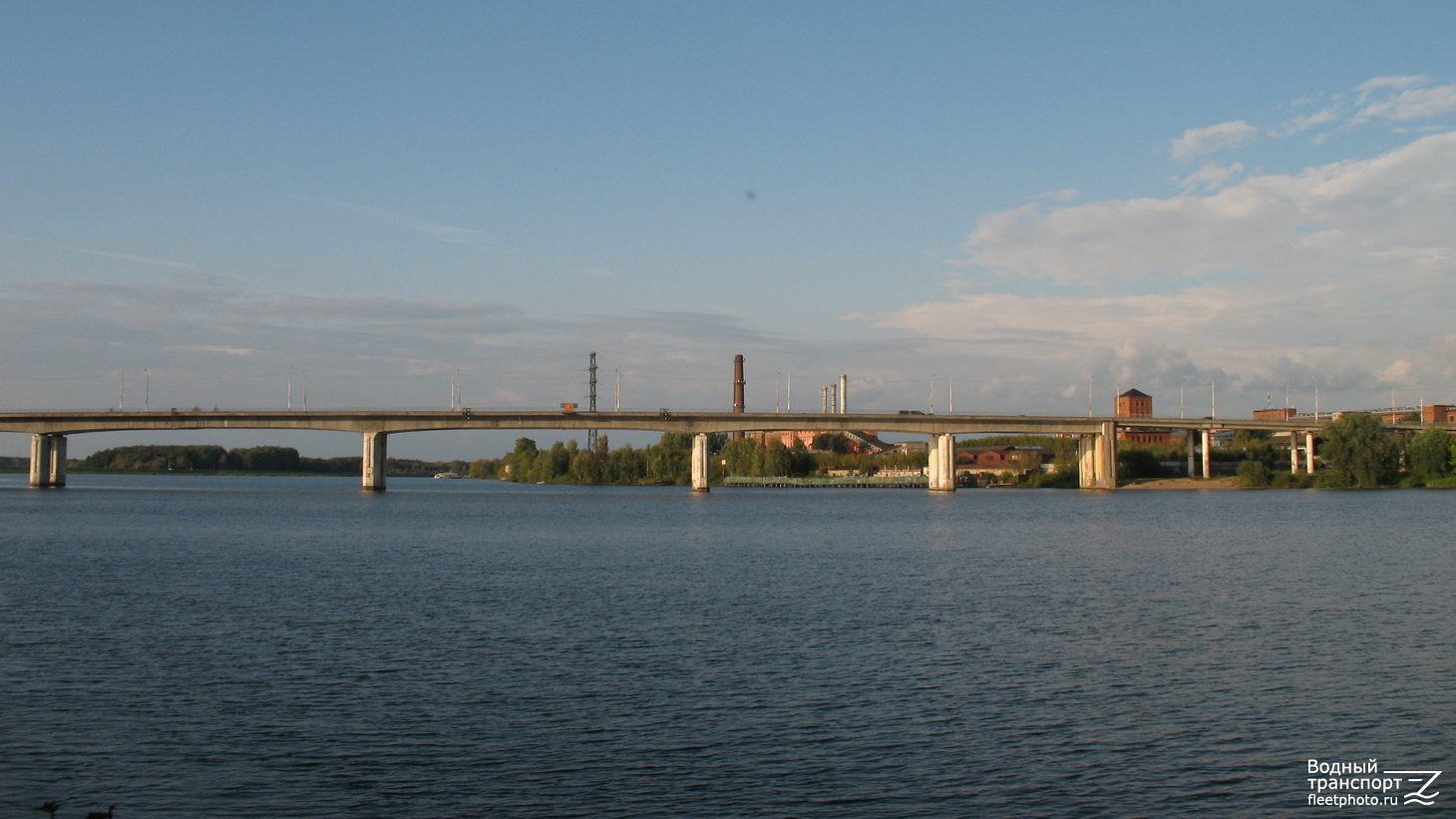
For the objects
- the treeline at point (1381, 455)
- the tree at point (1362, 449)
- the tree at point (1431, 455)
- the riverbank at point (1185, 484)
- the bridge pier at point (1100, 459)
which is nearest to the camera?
the tree at point (1362, 449)

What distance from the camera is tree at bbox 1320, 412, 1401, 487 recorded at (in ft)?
473

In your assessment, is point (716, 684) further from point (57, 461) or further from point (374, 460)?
point (57, 461)

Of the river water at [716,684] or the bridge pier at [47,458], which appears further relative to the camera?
the bridge pier at [47,458]

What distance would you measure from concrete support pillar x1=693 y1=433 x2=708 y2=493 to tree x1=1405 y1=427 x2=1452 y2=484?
91.1 metres

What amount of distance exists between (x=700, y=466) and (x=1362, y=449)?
83991mm

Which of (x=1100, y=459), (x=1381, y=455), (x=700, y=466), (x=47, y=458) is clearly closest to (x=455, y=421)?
(x=700, y=466)

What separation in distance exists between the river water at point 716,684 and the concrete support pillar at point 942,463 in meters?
94.8

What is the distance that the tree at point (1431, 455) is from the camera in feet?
475

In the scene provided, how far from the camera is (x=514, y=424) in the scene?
13338 cm

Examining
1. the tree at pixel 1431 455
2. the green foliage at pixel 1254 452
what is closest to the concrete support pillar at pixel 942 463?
the green foliage at pixel 1254 452

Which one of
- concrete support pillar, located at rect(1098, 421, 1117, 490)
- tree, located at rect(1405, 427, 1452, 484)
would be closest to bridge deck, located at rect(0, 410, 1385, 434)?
concrete support pillar, located at rect(1098, 421, 1117, 490)

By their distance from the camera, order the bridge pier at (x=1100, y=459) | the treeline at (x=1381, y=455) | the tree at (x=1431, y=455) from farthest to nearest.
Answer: the bridge pier at (x=1100, y=459)
the tree at (x=1431, y=455)
the treeline at (x=1381, y=455)

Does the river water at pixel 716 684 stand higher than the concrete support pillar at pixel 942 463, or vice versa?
the concrete support pillar at pixel 942 463

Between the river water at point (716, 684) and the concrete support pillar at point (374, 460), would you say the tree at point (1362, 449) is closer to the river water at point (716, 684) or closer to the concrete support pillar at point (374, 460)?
the river water at point (716, 684)
